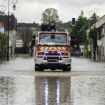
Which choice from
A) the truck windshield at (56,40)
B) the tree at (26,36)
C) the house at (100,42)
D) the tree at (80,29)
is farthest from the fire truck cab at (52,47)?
the tree at (26,36)

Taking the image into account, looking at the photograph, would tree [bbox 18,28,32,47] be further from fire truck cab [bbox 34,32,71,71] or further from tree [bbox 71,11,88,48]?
fire truck cab [bbox 34,32,71,71]

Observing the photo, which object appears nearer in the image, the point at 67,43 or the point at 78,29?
the point at 67,43

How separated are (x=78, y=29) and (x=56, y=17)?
33238 millimetres

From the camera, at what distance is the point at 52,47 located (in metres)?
37.6

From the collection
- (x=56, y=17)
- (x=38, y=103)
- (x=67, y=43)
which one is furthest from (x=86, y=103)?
(x=56, y=17)

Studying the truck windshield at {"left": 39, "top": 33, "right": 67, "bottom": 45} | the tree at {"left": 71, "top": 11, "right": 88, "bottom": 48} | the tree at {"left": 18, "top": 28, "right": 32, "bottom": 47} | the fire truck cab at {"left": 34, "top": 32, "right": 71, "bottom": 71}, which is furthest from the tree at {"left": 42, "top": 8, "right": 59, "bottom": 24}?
the truck windshield at {"left": 39, "top": 33, "right": 67, "bottom": 45}

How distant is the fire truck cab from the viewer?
37.5 metres

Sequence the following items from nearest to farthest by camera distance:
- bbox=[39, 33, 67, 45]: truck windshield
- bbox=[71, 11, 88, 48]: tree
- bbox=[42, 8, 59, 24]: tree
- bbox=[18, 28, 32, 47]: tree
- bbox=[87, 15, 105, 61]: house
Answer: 1. bbox=[39, 33, 67, 45]: truck windshield
2. bbox=[87, 15, 105, 61]: house
3. bbox=[42, 8, 59, 24]: tree
4. bbox=[71, 11, 88, 48]: tree
5. bbox=[18, 28, 32, 47]: tree

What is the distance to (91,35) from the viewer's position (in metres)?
109

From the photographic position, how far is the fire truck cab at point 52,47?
37.5m

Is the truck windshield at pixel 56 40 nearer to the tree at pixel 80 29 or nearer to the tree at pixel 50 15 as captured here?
the tree at pixel 50 15

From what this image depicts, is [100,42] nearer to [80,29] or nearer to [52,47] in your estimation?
[52,47]

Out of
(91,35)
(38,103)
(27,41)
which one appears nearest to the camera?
(38,103)

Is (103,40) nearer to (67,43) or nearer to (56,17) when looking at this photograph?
(56,17)
